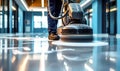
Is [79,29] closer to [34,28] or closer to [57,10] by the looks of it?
[57,10]

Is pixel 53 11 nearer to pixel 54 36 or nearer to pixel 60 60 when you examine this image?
pixel 54 36

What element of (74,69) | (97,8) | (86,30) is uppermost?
(97,8)

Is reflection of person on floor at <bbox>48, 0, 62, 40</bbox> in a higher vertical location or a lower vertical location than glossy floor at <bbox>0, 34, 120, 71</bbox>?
higher

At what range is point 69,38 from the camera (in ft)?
9.75

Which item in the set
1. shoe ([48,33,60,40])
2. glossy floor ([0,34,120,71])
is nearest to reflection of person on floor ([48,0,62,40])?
shoe ([48,33,60,40])

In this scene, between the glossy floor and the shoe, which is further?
the shoe

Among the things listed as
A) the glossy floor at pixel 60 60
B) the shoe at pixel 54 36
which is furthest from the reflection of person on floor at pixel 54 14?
the glossy floor at pixel 60 60

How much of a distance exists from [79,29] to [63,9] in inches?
27.5

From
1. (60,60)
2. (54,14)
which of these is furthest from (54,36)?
(60,60)

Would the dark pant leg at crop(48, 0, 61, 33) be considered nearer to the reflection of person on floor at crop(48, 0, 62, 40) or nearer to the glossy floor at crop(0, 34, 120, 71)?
the reflection of person on floor at crop(48, 0, 62, 40)

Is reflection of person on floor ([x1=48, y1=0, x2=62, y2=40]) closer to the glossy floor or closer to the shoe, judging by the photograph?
the shoe

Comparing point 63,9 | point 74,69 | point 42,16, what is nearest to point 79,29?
point 63,9

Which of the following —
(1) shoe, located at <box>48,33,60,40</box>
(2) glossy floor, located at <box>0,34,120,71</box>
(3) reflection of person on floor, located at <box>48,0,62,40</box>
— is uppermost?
(3) reflection of person on floor, located at <box>48,0,62,40</box>

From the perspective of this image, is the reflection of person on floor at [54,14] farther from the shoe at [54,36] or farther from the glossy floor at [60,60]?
the glossy floor at [60,60]
